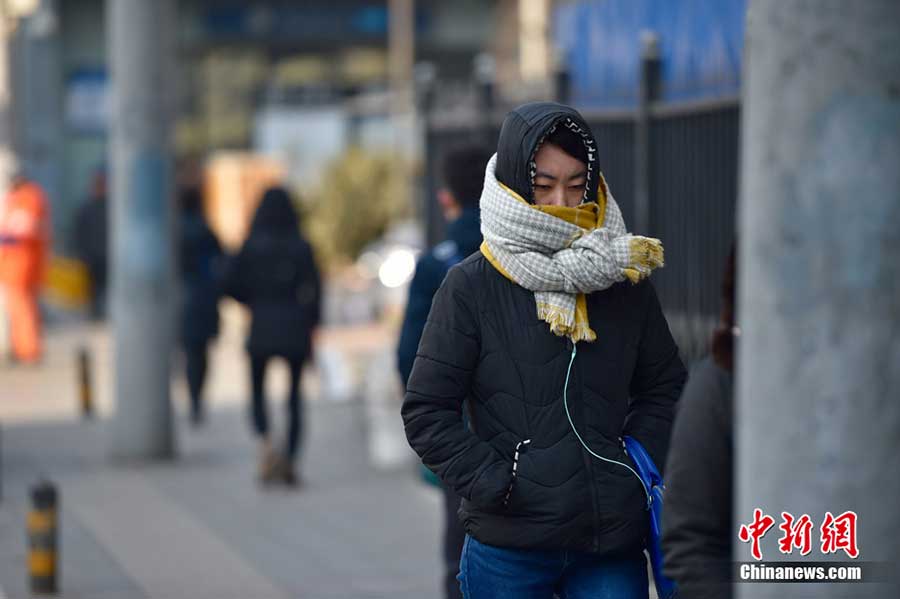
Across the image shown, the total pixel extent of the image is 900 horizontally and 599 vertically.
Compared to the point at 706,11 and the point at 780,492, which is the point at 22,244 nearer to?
the point at 706,11

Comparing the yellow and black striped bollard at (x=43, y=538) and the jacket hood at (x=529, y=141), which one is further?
the yellow and black striped bollard at (x=43, y=538)

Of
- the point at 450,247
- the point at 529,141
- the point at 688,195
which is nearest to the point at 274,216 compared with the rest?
the point at 688,195

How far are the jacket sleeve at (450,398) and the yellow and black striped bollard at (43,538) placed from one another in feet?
11.4

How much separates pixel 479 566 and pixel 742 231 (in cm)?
142

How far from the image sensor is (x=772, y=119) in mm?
2215

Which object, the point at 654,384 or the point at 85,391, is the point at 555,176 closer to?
the point at 654,384

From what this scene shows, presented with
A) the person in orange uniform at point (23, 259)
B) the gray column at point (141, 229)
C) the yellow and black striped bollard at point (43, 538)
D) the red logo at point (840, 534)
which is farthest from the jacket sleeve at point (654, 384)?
the person in orange uniform at point (23, 259)

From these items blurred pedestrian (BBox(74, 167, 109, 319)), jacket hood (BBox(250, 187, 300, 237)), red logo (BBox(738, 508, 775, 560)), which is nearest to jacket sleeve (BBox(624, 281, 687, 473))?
red logo (BBox(738, 508, 775, 560))

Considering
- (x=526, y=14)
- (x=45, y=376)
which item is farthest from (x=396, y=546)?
(x=526, y=14)

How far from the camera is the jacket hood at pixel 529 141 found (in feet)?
11.4

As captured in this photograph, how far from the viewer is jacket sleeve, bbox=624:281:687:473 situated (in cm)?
360

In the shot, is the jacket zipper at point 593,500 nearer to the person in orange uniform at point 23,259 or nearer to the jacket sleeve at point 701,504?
the jacket sleeve at point 701,504

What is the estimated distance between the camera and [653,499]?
3502 millimetres

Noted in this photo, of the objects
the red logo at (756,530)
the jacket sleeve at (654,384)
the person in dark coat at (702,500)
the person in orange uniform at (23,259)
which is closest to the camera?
the red logo at (756,530)
